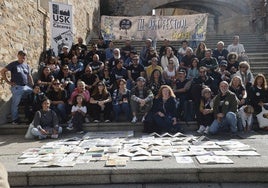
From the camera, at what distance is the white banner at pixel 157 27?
477 inches

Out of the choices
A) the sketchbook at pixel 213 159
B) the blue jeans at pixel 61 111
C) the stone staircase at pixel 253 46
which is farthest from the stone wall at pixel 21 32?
the sketchbook at pixel 213 159

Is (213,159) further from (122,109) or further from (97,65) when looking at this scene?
(97,65)

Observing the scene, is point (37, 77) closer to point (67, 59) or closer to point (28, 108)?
point (67, 59)

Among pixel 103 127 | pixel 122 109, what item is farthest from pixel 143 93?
pixel 103 127

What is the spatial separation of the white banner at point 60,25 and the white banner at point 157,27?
2.67 m

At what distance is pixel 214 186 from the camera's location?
371cm

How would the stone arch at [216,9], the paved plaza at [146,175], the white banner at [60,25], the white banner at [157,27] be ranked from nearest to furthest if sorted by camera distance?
the paved plaza at [146,175], the white banner at [60,25], the white banner at [157,27], the stone arch at [216,9]

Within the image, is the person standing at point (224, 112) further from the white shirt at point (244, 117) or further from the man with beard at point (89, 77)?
the man with beard at point (89, 77)

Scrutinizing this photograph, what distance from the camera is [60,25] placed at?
32.6 feet

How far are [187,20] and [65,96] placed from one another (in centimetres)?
682

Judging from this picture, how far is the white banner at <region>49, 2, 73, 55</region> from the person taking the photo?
9.70 m

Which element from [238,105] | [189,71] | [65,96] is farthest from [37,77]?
[238,105]

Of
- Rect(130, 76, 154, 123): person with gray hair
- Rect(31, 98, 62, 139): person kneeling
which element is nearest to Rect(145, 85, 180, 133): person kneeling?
Rect(130, 76, 154, 123): person with gray hair

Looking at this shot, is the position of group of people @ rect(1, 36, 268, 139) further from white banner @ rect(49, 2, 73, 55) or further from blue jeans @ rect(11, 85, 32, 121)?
white banner @ rect(49, 2, 73, 55)
